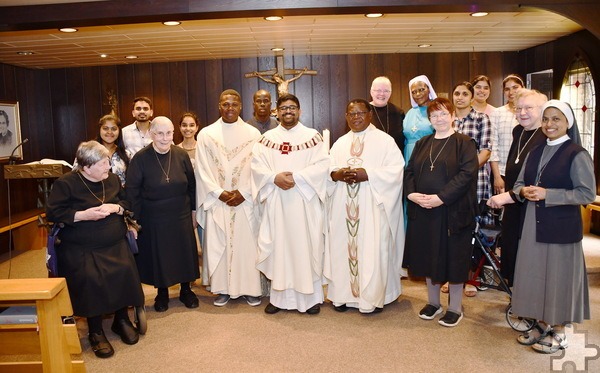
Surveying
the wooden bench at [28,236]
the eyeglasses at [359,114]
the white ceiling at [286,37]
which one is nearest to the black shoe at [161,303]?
the eyeglasses at [359,114]

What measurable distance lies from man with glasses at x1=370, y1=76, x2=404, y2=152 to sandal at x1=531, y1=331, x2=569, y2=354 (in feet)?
6.66

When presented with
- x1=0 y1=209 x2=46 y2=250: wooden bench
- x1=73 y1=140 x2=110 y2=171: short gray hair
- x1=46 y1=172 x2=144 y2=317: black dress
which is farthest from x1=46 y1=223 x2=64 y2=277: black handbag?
x1=0 y1=209 x2=46 y2=250: wooden bench

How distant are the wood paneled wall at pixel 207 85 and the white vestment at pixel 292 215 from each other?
394cm

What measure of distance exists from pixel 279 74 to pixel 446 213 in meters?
4.41

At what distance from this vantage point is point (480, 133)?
4.37 meters

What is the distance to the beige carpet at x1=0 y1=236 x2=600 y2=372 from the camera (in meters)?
3.17

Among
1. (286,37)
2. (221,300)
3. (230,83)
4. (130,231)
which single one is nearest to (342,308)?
(221,300)

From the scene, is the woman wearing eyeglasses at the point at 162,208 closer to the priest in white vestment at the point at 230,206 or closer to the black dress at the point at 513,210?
the priest in white vestment at the point at 230,206

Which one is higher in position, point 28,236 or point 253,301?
point 28,236

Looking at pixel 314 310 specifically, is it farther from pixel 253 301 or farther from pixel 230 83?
pixel 230 83

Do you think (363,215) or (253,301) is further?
(253,301)

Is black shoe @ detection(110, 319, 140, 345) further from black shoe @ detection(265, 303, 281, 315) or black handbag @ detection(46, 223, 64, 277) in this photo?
black shoe @ detection(265, 303, 281, 315)

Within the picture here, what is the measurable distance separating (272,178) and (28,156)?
5.19 metres

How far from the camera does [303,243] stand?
13.0ft
